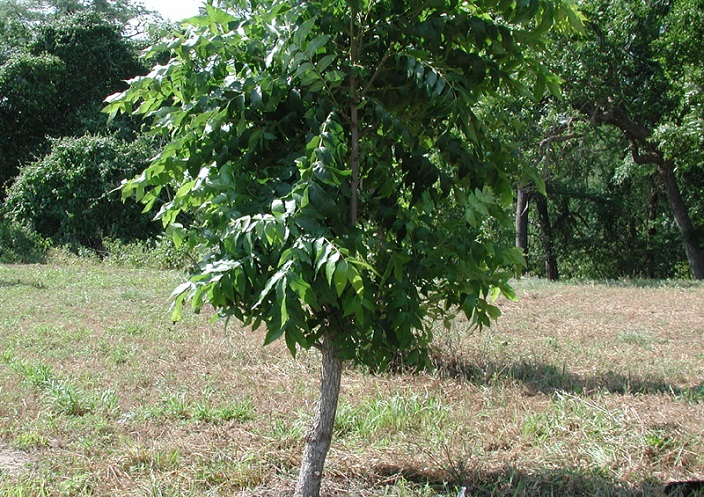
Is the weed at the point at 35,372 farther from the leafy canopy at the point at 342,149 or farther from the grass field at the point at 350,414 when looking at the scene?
the leafy canopy at the point at 342,149

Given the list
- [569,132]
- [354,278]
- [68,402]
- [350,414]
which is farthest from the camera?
[569,132]

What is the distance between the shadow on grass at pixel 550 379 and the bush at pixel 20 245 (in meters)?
13.4

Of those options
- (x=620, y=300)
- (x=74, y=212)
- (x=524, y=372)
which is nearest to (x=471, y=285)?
(x=524, y=372)

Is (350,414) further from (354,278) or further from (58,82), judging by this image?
(58,82)

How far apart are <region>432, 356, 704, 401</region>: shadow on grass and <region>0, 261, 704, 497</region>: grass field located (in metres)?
0.02

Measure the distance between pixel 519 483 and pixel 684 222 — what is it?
613 inches

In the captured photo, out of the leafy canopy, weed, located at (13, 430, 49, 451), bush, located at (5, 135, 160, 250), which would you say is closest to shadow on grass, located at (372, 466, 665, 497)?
the leafy canopy

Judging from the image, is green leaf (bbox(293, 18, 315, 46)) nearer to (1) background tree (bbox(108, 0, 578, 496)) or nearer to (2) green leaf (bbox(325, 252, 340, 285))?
(1) background tree (bbox(108, 0, 578, 496))

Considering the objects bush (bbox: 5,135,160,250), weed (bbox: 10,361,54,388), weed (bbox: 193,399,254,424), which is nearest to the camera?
weed (bbox: 193,399,254,424)

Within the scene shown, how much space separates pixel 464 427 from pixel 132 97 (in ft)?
9.96

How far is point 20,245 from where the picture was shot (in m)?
17.6

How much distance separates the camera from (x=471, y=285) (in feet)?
10.9

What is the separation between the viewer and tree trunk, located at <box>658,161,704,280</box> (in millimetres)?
17219

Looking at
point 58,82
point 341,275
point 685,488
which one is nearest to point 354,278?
point 341,275
